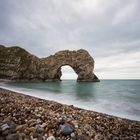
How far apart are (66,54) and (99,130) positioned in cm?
10982

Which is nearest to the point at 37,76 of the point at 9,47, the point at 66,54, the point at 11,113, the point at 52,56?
the point at 52,56

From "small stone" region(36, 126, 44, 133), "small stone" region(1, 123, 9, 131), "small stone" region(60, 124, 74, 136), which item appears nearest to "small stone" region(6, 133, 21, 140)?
"small stone" region(1, 123, 9, 131)

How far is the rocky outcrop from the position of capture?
365 feet

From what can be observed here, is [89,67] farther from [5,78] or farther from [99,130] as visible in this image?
[99,130]

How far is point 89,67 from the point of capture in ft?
365

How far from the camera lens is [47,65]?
114 m

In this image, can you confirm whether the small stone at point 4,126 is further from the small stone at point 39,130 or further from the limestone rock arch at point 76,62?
the limestone rock arch at point 76,62

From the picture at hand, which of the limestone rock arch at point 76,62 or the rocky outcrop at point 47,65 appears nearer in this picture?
the rocky outcrop at point 47,65

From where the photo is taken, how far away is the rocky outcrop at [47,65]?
4375 inches

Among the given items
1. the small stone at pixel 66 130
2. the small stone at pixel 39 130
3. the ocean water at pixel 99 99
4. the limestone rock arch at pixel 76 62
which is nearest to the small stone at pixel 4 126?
the small stone at pixel 39 130

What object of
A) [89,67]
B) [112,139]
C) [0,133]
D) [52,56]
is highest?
[52,56]

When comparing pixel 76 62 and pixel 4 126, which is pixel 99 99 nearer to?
pixel 4 126

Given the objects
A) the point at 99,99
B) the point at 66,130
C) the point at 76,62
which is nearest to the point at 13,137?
the point at 66,130

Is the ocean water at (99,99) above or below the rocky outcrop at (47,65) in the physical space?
below
